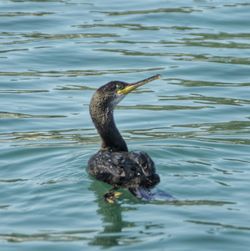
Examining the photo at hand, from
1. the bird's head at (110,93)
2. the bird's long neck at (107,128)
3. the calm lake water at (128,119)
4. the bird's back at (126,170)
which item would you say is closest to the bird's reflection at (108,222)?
the calm lake water at (128,119)

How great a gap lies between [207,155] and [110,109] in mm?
1313

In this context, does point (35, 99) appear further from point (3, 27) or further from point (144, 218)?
point (144, 218)

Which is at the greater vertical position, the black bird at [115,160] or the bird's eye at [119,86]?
the bird's eye at [119,86]

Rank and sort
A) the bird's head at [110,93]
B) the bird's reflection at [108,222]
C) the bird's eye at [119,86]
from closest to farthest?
1. the bird's reflection at [108,222]
2. the bird's head at [110,93]
3. the bird's eye at [119,86]

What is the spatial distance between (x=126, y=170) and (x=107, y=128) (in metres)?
1.33

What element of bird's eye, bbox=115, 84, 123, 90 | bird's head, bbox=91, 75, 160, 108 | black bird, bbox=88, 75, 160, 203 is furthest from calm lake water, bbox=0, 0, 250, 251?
bird's eye, bbox=115, 84, 123, 90

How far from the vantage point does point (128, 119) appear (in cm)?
1673

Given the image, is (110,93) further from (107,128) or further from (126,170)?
(126,170)

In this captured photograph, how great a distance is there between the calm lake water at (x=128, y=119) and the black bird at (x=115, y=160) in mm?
147

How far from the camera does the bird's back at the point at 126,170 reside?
42.5ft

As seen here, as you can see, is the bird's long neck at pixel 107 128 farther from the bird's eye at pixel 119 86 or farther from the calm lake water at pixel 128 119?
the calm lake water at pixel 128 119

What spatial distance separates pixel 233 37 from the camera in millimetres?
20609

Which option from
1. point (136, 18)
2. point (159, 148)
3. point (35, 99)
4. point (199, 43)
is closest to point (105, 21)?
point (136, 18)

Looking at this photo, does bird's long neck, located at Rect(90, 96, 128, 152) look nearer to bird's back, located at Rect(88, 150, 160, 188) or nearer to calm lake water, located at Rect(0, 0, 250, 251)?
calm lake water, located at Rect(0, 0, 250, 251)
